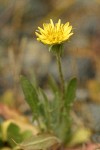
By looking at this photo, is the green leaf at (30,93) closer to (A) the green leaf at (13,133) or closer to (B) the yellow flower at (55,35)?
(A) the green leaf at (13,133)

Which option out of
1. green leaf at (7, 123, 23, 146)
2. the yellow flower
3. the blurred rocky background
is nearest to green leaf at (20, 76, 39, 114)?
green leaf at (7, 123, 23, 146)

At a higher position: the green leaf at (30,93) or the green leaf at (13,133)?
the green leaf at (30,93)

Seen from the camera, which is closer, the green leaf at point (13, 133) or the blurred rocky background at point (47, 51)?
the green leaf at point (13, 133)

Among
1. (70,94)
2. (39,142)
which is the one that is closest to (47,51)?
(70,94)

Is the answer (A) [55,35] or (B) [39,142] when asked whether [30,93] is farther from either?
(A) [55,35]

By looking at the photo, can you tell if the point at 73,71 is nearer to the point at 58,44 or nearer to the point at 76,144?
the point at 76,144

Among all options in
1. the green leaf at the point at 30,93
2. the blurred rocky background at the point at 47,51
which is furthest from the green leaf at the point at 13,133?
the blurred rocky background at the point at 47,51
